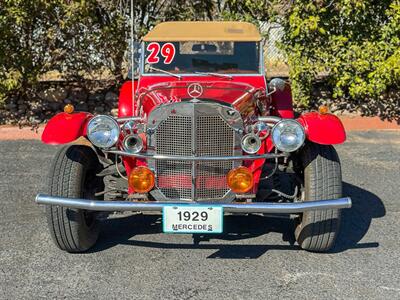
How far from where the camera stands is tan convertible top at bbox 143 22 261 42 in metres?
5.17

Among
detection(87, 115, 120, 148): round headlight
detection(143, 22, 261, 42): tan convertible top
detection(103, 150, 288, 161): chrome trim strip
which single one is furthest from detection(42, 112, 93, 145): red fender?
detection(143, 22, 261, 42): tan convertible top

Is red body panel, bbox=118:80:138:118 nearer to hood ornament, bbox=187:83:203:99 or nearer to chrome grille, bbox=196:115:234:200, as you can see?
hood ornament, bbox=187:83:203:99

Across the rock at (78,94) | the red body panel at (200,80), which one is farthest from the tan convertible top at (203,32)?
the rock at (78,94)

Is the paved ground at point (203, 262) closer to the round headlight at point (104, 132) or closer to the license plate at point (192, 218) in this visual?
the license plate at point (192, 218)

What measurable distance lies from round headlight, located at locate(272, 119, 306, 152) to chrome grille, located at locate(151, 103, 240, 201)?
0.96 feet

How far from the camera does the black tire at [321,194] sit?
13.3 ft

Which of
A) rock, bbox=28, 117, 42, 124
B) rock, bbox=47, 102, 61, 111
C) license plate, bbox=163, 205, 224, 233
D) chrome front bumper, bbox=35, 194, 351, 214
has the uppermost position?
chrome front bumper, bbox=35, 194, 351, 214

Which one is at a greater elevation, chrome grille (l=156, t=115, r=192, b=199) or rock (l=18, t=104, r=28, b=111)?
chrome grille (l=156, t=115, r=192, b=199)

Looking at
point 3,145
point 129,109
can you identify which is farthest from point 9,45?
point 129,109

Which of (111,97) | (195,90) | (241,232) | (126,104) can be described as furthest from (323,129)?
(111,97)

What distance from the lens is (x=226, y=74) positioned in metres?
5.06

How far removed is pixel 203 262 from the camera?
4066mm

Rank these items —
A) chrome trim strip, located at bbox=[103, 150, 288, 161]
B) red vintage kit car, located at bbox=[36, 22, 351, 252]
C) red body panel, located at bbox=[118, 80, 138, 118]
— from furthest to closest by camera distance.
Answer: red body panel, located at bbox=[118, 80, 138, 118], chrome trim strip, located at bbox=[103, 150, 288, 161], red vintage kit car, located at bbox=[36, 22, 351, 252]

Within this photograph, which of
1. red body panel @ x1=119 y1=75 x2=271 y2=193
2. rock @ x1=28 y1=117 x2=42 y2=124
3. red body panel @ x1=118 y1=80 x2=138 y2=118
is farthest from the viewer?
rock @ x1=28 y1=117 x2=42 y2=124
